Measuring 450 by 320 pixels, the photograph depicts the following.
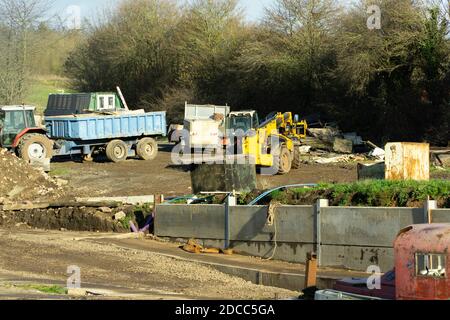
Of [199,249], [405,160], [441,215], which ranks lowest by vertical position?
[199,249]

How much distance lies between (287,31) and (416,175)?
82.7ft

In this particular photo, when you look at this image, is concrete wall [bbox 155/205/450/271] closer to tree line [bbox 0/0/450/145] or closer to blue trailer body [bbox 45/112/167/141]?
blue trailer body [bbox 45/112/167/141]

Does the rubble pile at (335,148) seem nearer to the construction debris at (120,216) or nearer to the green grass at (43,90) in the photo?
the construction debris at (120,216)

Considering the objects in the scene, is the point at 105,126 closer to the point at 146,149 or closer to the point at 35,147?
the point at 146,149

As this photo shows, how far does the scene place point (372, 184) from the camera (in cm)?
1916

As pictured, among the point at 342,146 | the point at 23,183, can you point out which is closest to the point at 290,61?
the point at 342,146

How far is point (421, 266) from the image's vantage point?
371 inches

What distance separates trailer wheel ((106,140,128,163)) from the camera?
3403 cm

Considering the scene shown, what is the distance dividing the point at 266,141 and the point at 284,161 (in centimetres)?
118

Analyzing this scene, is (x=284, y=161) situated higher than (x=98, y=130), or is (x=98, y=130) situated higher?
(x=98, y=130)

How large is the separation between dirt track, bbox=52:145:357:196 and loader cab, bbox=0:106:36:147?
1967 mm

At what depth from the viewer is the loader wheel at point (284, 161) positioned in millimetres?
29734

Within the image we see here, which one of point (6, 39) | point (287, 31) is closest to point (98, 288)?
point (287, 31)
